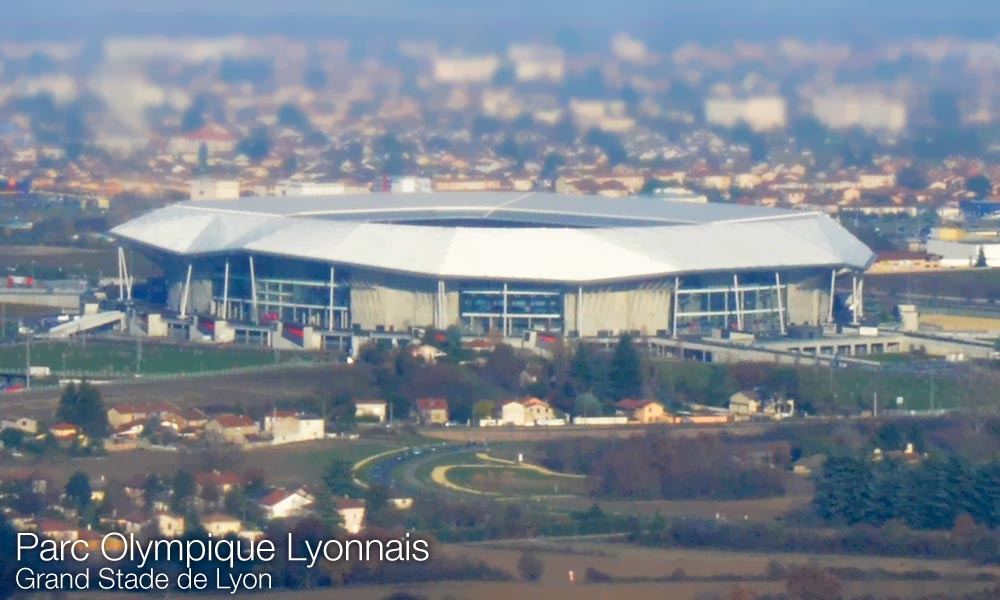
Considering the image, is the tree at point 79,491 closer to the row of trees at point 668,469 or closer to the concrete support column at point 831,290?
the row of trees at point 668,469

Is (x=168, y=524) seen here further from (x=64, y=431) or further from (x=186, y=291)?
(x=186, y=291)

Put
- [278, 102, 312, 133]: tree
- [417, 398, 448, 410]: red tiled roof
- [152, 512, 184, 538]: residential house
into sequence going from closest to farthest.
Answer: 1. [152, 512, 184, 538]: residential house
2. [417, 398, 448, 410]: red tiled roof
3. [278, 102, 312, 133]: tree

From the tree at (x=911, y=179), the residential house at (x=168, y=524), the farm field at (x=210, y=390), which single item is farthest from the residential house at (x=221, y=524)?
the tree at (x=911, y=179)

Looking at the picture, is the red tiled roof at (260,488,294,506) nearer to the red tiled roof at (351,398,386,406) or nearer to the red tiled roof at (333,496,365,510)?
the red tiled roof at (333,496,365,510)

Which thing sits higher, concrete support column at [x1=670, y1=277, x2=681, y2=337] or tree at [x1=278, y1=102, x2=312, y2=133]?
tree at [x1=278, y1=102, x2=312, y2=133]

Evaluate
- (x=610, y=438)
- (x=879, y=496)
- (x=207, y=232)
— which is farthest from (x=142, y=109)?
(x=879, y=496)

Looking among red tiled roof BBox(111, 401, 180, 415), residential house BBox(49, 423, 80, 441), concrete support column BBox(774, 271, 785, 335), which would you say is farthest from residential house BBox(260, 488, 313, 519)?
concrete support column BBox(774, 271, 785, 335)

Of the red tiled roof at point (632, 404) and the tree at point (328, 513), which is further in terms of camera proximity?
the red tiled roof at point (632, 404)
